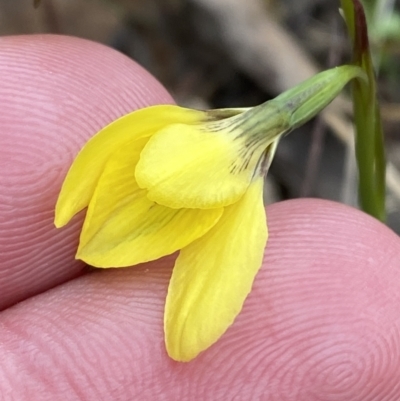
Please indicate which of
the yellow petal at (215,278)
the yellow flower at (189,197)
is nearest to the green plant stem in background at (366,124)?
the yellow flower at (189,197)

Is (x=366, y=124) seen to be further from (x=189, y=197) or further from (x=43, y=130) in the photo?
(x=43, y=130)

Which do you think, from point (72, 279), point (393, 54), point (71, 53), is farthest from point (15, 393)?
point (393, 54)

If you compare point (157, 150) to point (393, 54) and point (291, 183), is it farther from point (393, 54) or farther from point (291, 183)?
point (393, 54)

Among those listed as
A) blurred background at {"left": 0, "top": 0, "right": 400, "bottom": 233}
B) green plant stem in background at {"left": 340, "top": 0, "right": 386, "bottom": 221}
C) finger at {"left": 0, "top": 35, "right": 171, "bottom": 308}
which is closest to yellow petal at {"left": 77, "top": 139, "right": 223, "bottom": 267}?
finger at {"left": 0, "top": 35, "right": 171, "bottom": 308}

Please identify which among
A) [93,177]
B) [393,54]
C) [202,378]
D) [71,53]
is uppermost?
[71,53]

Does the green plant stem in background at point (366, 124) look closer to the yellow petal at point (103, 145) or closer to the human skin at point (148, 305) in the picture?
the human skin at point (148, 305)

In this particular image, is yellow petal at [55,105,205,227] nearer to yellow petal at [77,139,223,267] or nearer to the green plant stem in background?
yellow petal at [77,139,223,267]
